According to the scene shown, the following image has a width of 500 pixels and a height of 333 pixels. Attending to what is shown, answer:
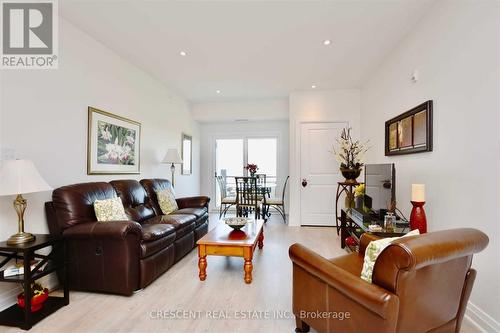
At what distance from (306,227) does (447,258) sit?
12.4 feet

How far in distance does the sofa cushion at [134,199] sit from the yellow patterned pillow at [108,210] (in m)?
0.36

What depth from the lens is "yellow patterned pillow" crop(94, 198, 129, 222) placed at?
246cm

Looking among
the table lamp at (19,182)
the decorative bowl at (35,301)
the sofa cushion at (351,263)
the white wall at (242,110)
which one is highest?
the white wall at (242,110)

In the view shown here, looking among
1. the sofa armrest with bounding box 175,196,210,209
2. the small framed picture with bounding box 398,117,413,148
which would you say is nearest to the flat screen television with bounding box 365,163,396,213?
the small framed picture with bounding box 398,117,413,148

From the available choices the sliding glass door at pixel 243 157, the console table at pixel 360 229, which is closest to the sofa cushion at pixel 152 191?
the sliding glass door at pixel 243 157

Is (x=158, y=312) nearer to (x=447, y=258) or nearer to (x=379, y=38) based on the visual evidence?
(x=447, y=258)

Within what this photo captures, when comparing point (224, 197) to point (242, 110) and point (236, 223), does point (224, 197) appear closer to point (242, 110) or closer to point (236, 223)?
point (242, 110)

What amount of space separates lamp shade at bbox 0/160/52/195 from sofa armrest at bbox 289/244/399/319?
78.1 inches

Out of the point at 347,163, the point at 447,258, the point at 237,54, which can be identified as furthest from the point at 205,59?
the point at 447,258

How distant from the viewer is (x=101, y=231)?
7.01ft

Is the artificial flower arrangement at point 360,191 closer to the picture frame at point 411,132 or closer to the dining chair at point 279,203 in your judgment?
the picture frame at point 411,132

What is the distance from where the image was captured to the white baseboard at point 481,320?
1.63m

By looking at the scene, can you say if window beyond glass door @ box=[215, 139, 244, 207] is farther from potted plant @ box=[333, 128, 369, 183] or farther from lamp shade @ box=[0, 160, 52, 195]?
lamp shade @ box=[0, 160, 52, 195]

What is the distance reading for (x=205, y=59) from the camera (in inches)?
137
